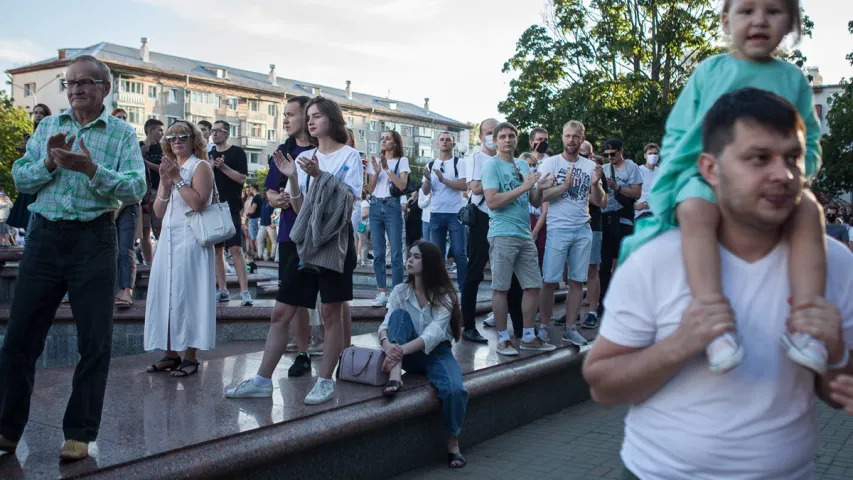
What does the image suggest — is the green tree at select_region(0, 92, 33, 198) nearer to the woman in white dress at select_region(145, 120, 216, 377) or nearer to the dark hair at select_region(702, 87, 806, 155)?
the woman in white dress at select_region(145, 120, 216, 377)

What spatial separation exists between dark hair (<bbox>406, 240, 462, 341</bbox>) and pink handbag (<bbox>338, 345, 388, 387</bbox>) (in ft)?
2.17

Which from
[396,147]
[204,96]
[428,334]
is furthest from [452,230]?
[204,96]

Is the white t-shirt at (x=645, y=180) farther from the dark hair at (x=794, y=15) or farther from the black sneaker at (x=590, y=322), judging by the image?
the dark hair at (x=794, y=15)

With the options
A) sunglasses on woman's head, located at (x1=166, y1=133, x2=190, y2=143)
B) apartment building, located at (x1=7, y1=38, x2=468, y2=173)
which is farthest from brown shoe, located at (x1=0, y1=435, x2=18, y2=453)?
apartment building, located at (x1=7, y1=38, x2=468, y2=173)

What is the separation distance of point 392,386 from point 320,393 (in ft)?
1.61

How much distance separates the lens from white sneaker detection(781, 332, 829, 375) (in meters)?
1.62

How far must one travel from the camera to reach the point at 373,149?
10469 cm

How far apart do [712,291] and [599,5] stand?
31954mm

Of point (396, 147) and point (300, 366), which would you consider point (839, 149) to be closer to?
point (396, 147)

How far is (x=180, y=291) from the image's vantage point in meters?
6.11

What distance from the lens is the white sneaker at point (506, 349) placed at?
267 inches

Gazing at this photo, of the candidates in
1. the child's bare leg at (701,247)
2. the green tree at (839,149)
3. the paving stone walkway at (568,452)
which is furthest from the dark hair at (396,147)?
the green tree at (839,149)

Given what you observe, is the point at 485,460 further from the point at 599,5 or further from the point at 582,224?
the point at 599,5

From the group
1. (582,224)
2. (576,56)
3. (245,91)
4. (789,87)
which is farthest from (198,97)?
(789,87)
